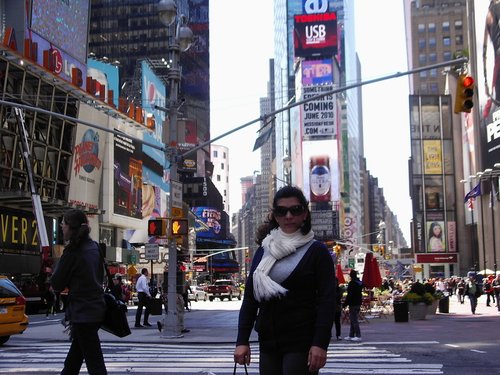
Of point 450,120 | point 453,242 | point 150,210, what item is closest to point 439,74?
point 450,120

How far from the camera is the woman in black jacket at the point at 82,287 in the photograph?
20.7ft

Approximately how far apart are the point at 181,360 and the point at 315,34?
128064 mm

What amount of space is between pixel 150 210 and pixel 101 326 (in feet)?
267

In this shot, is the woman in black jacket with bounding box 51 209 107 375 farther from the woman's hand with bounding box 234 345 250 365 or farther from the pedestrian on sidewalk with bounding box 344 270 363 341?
the pedestrian on sidewalk with bounding box 344 270 363 341

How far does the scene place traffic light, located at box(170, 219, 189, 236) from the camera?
62.4 feet

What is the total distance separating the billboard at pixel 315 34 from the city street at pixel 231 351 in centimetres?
11769

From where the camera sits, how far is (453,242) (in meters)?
102

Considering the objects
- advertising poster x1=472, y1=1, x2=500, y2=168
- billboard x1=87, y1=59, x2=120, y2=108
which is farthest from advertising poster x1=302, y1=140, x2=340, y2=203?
billboard x1=87, y1=59, x2=120, y2=108

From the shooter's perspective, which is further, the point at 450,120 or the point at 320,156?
the point at 320,156

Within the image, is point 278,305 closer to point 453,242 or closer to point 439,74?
point 453,242

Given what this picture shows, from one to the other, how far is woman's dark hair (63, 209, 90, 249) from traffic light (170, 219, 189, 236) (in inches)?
493

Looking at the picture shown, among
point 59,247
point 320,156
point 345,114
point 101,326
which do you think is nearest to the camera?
point 101,326

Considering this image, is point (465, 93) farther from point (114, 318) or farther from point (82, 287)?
point (82, 287)

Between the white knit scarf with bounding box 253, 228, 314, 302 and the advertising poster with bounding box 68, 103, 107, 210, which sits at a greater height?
the advertising poster with bounding box 68, 103, 107, 210
